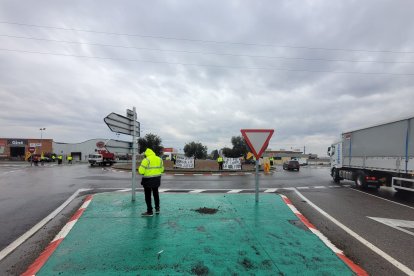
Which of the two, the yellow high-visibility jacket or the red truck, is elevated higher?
the yellow high-visibility jacket

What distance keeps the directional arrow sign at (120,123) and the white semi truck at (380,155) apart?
10.3 metres

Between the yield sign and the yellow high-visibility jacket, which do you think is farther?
the yield sign

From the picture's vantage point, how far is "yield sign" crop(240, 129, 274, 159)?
28.9 ft

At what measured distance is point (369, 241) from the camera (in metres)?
5.90

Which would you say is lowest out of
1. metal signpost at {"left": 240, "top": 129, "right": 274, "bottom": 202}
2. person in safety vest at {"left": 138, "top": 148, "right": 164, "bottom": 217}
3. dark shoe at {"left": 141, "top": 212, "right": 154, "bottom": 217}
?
dark shoe at {"left": 141, "top": 212, "right": 154, "bottom": 217}

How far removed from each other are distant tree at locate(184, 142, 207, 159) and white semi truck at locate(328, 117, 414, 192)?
98110mm

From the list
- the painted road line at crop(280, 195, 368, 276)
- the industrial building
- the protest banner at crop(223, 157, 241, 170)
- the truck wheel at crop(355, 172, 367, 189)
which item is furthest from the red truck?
the painted road line at crop(280, 195, 368, 276)

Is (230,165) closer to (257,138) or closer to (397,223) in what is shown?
(257,138)

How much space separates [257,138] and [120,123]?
4.05m

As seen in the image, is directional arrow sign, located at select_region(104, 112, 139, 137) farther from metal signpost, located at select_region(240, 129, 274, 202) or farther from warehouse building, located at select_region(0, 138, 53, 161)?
warehouse building, located at select_region(0, 138, 53, 161)

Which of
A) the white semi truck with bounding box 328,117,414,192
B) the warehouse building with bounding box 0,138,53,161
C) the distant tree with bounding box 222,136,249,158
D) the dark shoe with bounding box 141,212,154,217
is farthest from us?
the distant tree with bounding box 222,136,249,158

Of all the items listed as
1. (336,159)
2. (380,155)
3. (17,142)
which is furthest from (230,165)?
(17,142)

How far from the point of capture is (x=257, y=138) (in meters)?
8.88

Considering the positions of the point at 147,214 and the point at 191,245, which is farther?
the point at 147,214
